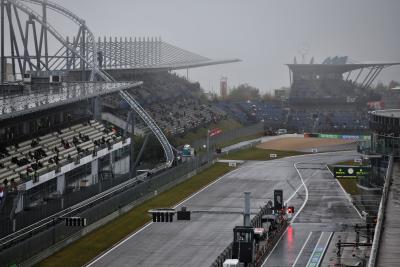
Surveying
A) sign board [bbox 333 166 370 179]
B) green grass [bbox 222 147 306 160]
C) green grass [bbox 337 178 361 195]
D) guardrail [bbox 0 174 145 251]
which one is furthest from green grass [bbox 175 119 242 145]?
guardrail [bbox 0 174 145 251]

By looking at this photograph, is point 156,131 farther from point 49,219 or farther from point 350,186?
point 49,219

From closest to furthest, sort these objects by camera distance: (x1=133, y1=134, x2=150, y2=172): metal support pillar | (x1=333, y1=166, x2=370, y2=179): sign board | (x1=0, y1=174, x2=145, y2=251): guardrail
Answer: (x1=0, y1=174, x2=145, y2=251): guardrail → (x1=333, y1=166, x2=370, y2=179): sign board → (x1=133, y1=134, x2=150, y2=172): metal support pillar

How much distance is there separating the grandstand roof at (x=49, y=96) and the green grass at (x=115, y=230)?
34.7 feet

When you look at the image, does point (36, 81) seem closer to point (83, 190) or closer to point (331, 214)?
point (83, 190)

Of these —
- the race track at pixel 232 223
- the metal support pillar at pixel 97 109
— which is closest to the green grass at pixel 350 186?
the race track at pixel 232 223

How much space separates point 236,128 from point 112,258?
106 m

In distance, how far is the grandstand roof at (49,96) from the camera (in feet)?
244

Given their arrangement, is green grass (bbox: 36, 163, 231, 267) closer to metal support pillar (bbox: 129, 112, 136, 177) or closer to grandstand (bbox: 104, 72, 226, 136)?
metal support pillar (bbox: 129, 112, 136, 177)

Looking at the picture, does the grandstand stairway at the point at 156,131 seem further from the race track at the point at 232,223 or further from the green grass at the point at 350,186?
the green grass at the point at 350,186

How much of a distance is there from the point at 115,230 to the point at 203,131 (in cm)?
7441

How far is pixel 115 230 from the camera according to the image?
71.5 meters

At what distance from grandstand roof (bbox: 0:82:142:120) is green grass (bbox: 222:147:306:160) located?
29.6 meters

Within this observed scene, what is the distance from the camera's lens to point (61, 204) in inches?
2795

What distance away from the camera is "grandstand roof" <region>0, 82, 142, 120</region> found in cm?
7425
